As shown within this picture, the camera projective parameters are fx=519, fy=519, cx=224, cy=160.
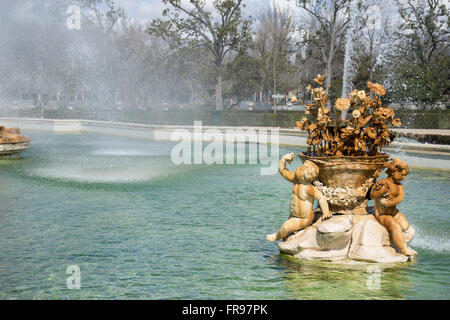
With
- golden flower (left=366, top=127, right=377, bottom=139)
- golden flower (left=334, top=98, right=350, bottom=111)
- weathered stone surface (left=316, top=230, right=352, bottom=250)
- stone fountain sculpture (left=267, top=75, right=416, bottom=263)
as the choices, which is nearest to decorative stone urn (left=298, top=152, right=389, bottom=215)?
stone fountain sculpture (left=267, top=75, right=416, bottom=263)

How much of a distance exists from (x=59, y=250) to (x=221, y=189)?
4596 mm

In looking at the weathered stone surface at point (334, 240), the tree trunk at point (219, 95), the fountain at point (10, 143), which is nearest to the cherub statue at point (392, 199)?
the weathered stone surface at point (334, 240)

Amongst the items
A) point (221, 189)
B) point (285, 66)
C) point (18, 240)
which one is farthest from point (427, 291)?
point (285, 66)

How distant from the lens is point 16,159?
15.1 m

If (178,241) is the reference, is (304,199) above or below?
above

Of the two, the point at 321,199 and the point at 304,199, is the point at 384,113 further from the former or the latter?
the point at 304,199

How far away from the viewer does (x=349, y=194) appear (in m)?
5.71

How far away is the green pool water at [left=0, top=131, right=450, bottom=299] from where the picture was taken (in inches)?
193

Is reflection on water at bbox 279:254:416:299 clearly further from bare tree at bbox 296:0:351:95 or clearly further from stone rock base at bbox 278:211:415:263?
bare tree at bbox 296:0:351:95

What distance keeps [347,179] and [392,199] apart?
513mm

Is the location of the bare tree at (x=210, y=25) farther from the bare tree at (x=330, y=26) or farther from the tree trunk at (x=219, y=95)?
the bare tree at (x=330, y=26)

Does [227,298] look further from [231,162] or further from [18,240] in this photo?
[231,162]

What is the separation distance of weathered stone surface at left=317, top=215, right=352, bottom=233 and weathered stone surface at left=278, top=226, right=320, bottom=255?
0.72 ft

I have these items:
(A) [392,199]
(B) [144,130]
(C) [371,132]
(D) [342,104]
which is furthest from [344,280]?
(B) [144,130]
